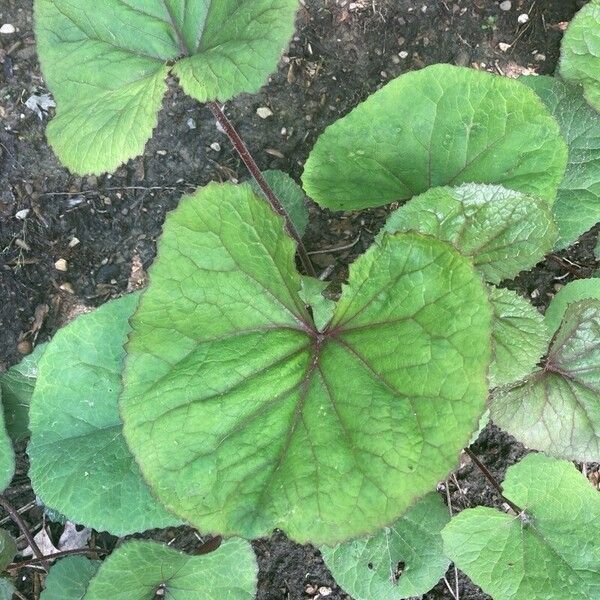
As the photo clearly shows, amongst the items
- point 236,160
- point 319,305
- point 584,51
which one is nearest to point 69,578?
point 319,305

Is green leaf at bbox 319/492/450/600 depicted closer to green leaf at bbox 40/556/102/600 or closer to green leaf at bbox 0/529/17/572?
green leaf at bbox 40/556/102/600

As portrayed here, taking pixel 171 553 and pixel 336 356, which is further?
pixel 171 553

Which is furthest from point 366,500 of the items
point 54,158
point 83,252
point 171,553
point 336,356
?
point 54,158

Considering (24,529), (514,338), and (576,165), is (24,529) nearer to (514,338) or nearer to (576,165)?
(514,338)

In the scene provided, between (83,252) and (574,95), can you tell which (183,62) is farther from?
(574,95)

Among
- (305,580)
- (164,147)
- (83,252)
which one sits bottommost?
(305,580)

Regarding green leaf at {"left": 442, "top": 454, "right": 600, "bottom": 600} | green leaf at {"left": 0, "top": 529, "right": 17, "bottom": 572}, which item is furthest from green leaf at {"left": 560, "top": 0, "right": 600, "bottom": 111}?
green leaf at {"left": 0, "top": 529, "right": 17, "bottom": 572}

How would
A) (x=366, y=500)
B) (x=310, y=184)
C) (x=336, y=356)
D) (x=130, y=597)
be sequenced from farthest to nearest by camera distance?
(x=310, y=184) < (x=130, y=597) < (x=336, y=356) < (x=366, y=500)

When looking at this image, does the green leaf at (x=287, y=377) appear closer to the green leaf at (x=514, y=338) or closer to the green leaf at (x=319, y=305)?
the green leaf at (x=319, y=305)
